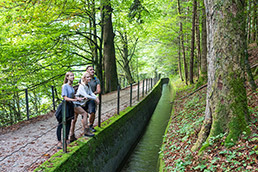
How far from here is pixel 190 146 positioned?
14.8 feet

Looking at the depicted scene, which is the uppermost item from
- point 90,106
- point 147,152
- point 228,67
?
point 228,67

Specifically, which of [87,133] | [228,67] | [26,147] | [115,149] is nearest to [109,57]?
[115,149]

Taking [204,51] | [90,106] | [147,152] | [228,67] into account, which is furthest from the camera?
[204,51]

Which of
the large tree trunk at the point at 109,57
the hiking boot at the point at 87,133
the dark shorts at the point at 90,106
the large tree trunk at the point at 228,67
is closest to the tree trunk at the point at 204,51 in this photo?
the large tree trunk at the point at 228,67

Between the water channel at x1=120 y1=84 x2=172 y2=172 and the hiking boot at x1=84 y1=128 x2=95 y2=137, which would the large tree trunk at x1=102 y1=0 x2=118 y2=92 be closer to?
the water channel at x1=120 y1=84 x2=172 y2=172

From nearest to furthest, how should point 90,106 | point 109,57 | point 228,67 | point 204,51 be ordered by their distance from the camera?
point 228,67
point 90,106
point 204,51
point 109,57

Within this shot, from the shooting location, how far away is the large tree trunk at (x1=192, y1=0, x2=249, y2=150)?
3.64m

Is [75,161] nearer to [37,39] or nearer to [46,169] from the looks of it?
[46,169]

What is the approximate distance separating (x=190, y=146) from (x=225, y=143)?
1.08m

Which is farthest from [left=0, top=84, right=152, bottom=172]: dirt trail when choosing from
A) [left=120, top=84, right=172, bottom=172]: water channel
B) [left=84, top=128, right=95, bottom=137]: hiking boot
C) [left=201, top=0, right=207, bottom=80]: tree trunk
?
[left=201, top=0, right=207, bottom=80]: tree trunk

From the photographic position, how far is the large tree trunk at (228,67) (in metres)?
3.64

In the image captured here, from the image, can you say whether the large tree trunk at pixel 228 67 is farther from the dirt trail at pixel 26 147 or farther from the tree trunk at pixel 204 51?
the tree trunk at pixel 204 51

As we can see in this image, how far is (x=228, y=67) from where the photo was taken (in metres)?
3.70

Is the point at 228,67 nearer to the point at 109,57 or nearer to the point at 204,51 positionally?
the point at 204,51
